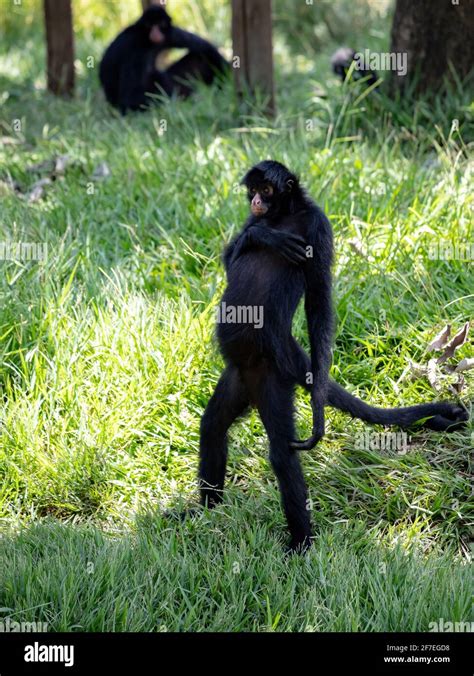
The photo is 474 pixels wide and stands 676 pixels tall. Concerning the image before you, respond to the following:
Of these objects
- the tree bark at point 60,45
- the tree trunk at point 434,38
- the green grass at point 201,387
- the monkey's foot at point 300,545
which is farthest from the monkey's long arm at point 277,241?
the tree bark at point 60,45

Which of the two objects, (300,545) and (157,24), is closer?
(300,545)

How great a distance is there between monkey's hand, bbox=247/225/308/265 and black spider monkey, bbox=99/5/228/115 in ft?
Result: 19.0

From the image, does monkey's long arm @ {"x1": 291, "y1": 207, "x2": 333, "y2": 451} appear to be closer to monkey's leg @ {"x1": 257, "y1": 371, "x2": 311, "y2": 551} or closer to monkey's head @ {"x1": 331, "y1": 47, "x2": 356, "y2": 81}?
monkey's leg @ {"x1": 257, "y1": 371, "x2": 311, "y2": 551}

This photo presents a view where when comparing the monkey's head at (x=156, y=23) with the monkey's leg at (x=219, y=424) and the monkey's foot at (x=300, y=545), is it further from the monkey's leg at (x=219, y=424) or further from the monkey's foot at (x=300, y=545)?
the monkey's foot at (x=300, y=545)

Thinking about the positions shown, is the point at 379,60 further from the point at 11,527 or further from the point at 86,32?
the point at 86,32

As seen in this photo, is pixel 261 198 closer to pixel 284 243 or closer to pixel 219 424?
pixel 284 243

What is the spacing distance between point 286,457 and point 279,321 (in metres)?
0.59

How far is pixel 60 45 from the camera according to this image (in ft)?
32.4

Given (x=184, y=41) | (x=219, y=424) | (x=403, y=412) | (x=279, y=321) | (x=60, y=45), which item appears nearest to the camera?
(x=279, y=321)

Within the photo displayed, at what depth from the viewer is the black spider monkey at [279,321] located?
4.00 metres

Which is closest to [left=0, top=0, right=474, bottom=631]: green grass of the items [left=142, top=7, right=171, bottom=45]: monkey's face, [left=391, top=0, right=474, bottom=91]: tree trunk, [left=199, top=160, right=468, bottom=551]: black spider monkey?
[left=391, top=0, right=474, bottom=91]: tree trunk

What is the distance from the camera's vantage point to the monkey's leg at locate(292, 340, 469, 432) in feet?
14.7

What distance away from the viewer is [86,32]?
1327 cm

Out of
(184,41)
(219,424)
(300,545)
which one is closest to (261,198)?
(219,424)
